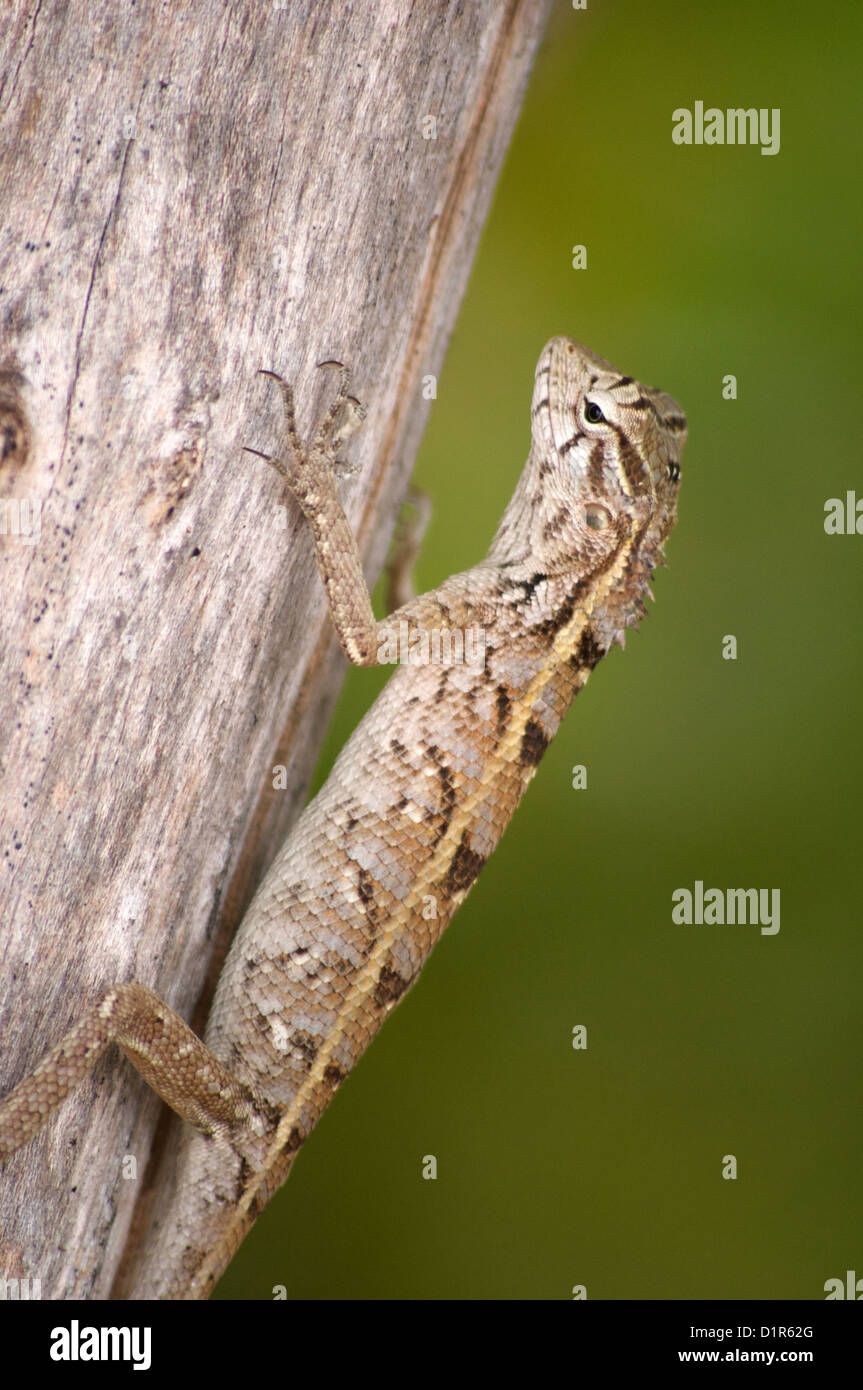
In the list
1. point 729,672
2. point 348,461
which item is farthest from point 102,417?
point 729,672

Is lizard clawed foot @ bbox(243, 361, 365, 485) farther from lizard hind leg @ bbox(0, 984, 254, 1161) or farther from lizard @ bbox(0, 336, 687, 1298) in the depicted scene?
lizard hind leg @ bbox(0, 984, 254, 1161)

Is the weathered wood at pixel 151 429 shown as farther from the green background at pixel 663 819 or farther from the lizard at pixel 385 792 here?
the green background at pixel 663 819

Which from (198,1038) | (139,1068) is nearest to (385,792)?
(198,1038)

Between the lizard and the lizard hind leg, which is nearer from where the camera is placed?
the lizard hind leg

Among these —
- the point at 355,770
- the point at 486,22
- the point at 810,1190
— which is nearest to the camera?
the point at 486,22

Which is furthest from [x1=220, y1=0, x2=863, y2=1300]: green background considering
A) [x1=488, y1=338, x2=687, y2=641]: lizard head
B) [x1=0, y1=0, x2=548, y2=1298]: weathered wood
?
[x1=0, y1=0, x2=548, y2=1298]: weathered wood

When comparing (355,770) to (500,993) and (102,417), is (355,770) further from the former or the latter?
(500,993)
